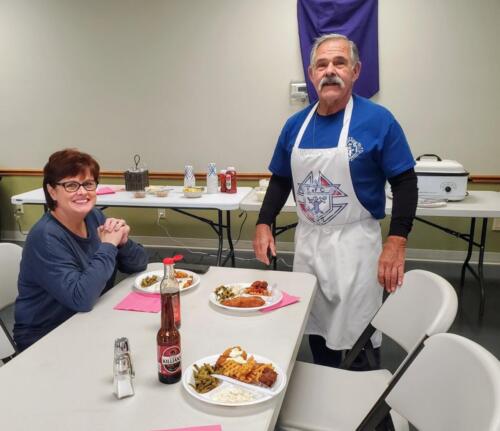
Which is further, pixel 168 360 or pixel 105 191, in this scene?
pixel 105 191

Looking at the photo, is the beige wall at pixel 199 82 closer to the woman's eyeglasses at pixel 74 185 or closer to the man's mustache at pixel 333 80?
the man's mustache at pixel 333 80

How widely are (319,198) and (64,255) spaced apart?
956 millimetres

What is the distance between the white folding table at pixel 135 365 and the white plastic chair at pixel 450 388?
304 mm

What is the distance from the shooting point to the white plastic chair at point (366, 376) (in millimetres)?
1296

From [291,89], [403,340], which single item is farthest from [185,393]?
[291,89]

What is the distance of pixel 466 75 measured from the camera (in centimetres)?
378

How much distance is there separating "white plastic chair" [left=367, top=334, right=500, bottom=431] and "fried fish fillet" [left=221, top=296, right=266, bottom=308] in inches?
18.4

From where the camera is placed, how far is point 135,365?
1105 mm

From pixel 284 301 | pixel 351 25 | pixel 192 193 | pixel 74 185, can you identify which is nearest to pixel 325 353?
Result: pixel 284 301

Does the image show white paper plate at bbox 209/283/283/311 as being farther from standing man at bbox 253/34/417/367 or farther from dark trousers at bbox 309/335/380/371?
dark trousers at bbox 309/335/380/371

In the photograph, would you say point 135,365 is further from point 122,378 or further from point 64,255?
point 64,255

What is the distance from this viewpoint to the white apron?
A: 1757mm

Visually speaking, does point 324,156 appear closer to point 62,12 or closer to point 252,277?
point 252,277

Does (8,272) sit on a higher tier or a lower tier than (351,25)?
lower
